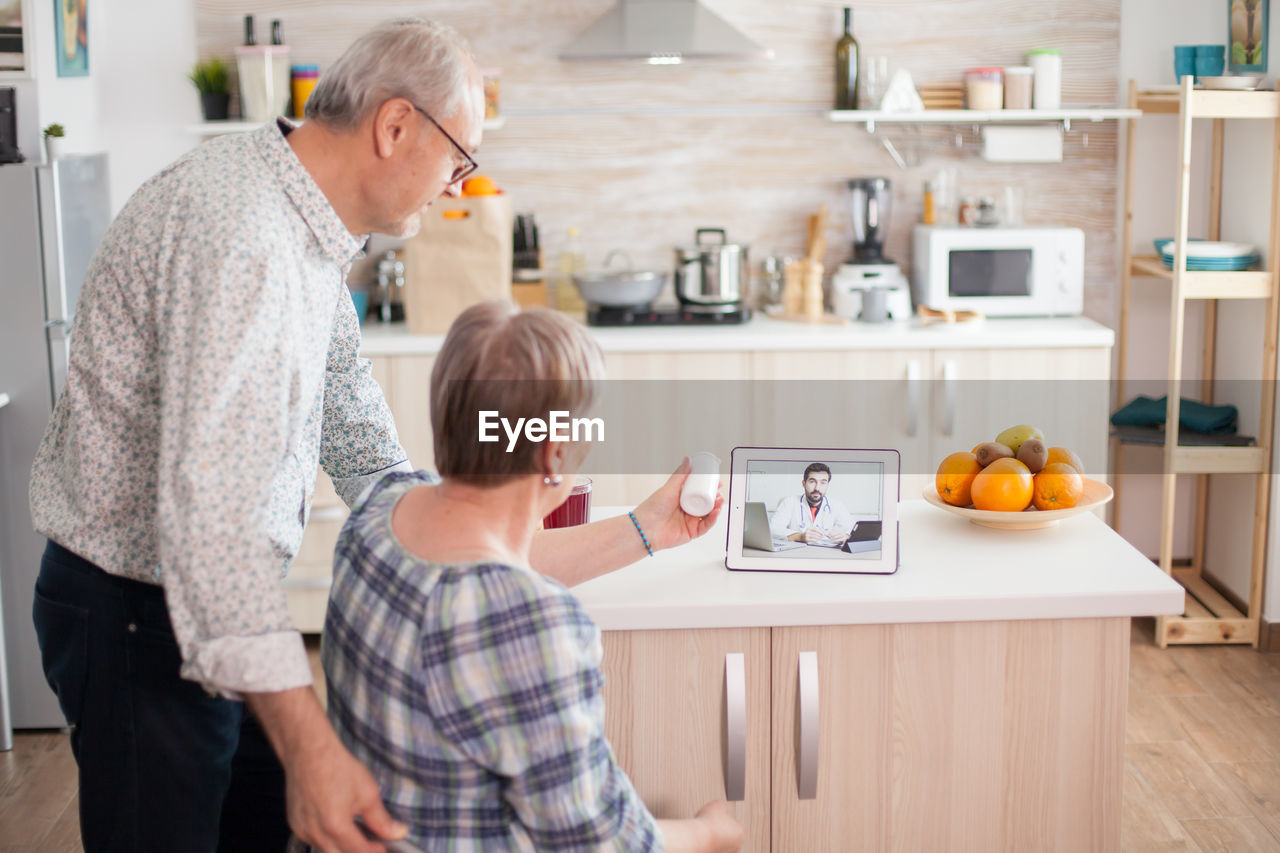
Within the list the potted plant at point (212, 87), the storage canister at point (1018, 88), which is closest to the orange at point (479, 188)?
the potted plant at point (212, 87)

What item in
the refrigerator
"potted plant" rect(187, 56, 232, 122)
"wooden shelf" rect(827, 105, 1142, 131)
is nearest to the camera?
the refrigerator

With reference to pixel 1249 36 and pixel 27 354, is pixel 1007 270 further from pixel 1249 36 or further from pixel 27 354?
pixel 27 354

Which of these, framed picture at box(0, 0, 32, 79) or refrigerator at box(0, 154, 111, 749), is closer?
refrigerator at box(0, 154, 111, 749)

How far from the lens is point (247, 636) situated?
1.30 metres

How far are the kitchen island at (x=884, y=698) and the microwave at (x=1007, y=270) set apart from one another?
7.25ft

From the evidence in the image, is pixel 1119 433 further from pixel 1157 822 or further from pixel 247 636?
pixel 247 636

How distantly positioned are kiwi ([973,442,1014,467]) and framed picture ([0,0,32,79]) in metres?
2.73

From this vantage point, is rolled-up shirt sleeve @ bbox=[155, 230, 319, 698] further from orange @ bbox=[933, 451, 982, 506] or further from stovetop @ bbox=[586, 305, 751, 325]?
stovetop @ bbox=[586, 305, 751, 325]

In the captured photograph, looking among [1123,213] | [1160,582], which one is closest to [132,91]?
[1123,213]

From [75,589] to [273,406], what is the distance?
1.34 feet

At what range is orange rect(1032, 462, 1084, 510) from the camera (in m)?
1.87

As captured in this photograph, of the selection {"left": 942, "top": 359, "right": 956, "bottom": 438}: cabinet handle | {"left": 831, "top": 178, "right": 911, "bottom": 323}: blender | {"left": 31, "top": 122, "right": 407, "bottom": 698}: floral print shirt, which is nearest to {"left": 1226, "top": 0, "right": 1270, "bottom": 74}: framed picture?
A: {"left": 831, "top": 178, "right": 911, "bottom": 323}: blender

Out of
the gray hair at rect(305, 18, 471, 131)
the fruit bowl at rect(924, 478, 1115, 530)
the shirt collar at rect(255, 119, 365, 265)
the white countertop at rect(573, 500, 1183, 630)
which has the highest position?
the gray hair at rect(305, 18, 471, 131)

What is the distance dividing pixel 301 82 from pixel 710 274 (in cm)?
135
